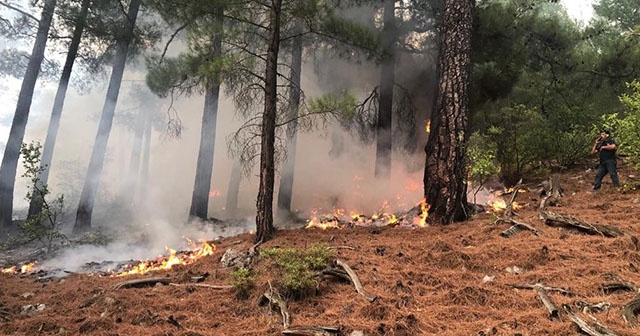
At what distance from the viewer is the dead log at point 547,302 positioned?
3.07 m

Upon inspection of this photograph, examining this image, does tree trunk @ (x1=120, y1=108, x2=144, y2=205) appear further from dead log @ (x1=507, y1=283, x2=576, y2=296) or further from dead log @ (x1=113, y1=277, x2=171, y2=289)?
dead log @ (x1=507, y1=283, x2=576, y2=296)

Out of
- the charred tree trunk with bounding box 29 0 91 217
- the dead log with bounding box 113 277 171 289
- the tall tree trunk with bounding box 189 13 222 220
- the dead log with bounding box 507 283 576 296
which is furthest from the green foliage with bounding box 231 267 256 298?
the charred tree trunk with bounding box 29 0 91 217

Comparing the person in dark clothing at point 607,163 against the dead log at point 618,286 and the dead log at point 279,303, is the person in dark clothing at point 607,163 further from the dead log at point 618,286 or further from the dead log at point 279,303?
the dead log at point 279,303

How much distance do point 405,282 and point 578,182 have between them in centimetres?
732

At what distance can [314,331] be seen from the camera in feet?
10.9

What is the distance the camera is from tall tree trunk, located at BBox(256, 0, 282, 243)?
299 inches

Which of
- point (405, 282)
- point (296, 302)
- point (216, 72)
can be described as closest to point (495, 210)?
point (405, 282)

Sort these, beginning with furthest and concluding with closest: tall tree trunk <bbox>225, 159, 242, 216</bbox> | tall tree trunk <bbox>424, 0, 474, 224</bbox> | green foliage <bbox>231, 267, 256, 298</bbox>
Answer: tall tree trunk <bbox>225, 159, 242, 216</bbox>
tall tree trunk <bbox>424, 0, 474, 224</bbox>
green foliage <bbox>231, 267, 256, 298</bbox>

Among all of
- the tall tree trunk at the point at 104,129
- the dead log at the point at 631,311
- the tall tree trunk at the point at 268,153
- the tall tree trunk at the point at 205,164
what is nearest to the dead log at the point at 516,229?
the dead log at the point at 631,311

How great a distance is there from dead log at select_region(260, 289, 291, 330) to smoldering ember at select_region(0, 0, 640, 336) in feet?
0.11

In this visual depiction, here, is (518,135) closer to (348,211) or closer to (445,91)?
(445,91)

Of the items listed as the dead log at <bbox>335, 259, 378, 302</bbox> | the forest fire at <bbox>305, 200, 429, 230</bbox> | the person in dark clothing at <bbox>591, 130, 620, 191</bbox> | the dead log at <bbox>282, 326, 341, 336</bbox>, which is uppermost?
the person in dark clothing at <bbox>591, 130, 620, 191</bbox>

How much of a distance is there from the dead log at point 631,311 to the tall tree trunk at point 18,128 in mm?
15253

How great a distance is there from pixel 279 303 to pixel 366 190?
9994mm
